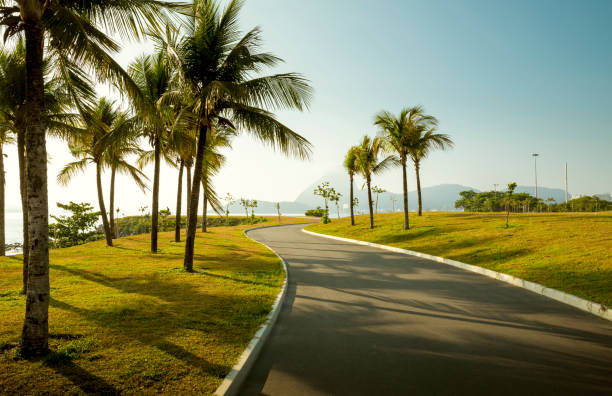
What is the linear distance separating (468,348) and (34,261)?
6071 millimetres

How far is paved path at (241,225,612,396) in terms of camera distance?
352cm

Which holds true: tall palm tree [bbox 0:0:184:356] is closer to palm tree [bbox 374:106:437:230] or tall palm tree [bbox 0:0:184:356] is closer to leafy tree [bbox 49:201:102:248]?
palm tree [bbox 374:106:437:230]

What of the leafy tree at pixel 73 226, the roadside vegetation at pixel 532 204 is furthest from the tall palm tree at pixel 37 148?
the roadside vegetation at pixel 532 204

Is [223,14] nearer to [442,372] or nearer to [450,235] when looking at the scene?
[442,372]

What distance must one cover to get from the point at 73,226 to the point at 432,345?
33417mm

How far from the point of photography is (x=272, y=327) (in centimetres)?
541

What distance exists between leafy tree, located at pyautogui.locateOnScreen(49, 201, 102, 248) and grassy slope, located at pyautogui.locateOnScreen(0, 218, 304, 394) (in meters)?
21.2

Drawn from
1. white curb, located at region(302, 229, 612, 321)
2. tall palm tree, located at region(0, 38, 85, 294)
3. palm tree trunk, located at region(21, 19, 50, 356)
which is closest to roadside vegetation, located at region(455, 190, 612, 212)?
white curb, located at region(302, 229, 612, 321)

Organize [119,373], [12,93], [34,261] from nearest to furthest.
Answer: [119,373], [34,261], [12,93]

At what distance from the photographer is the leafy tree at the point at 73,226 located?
90.5ft

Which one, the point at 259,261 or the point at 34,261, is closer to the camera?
the point at 34,261

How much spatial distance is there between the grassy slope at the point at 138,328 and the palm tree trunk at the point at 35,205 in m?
0.33

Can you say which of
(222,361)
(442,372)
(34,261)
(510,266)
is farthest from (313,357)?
(510,266)

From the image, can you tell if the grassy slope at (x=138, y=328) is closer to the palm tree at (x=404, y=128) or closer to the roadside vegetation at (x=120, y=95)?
the roadside vegetation at (x=120, y=95)
